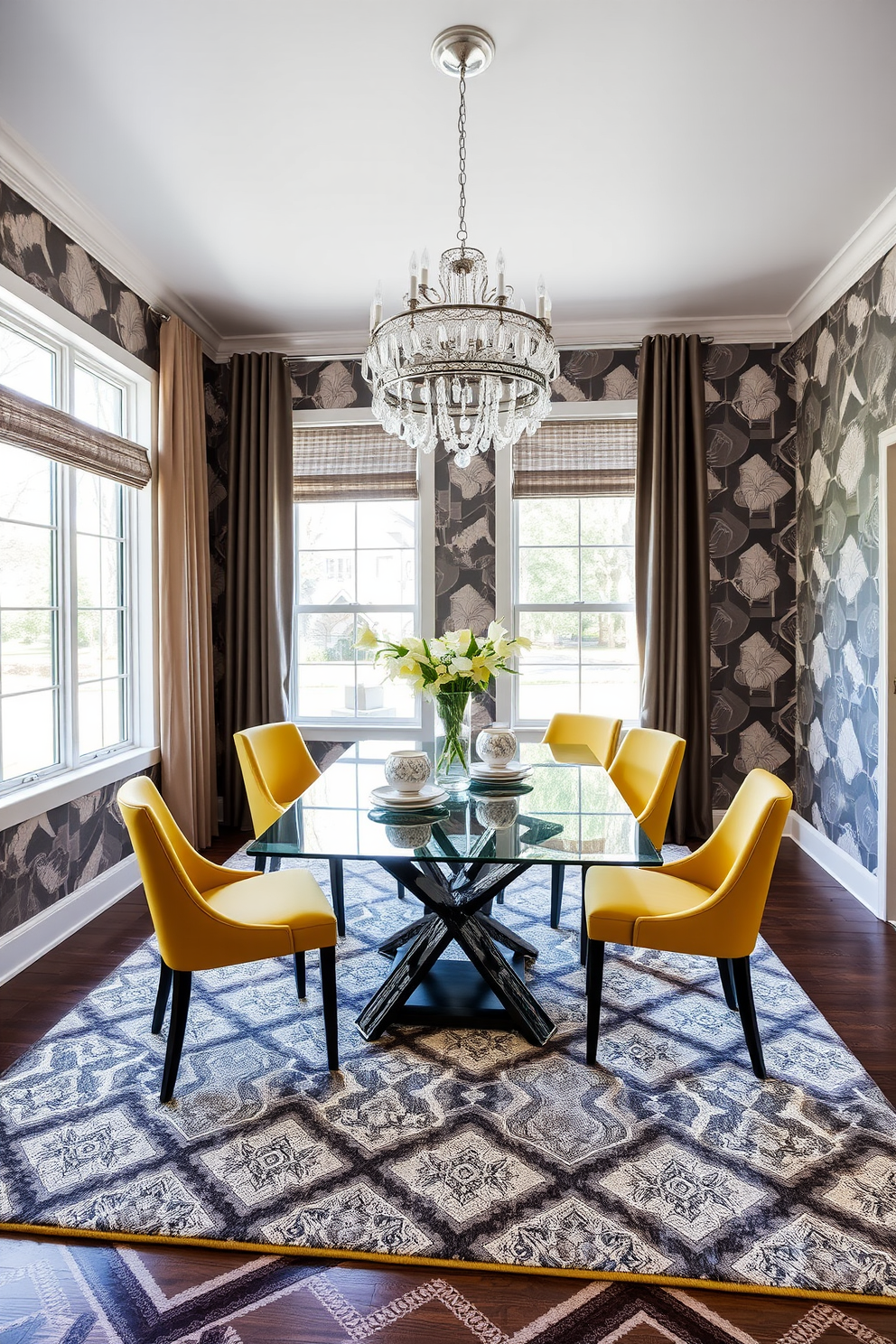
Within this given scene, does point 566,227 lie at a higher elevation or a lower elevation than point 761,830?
higher

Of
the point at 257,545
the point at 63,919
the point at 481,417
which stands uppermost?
the point at 481,417

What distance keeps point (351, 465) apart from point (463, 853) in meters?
3.40

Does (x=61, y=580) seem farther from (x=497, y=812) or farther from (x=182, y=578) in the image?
(x=497, y=812)

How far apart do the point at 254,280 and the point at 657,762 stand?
10.1 ft

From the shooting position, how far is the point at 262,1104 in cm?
215

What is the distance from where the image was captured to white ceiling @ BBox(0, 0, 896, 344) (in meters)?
2.30

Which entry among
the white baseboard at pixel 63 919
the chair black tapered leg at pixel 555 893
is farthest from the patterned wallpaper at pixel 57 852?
the chair black tapered leg at pixel 555 893

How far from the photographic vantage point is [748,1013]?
2246 millimetres

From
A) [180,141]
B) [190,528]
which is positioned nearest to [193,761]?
[190,528]

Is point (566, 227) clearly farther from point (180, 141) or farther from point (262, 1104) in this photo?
point (262, 1104)

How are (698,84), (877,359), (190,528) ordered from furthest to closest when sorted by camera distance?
(190,528)
(877,359)
(698,84)

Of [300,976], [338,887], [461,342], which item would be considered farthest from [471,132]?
[300,976]

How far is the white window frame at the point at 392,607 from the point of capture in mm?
4875

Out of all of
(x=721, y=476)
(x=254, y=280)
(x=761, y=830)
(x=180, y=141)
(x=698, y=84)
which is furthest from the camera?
(x=721, y=476)
